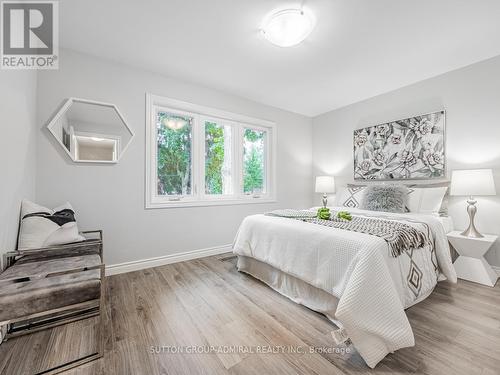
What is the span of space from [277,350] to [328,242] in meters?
0.77

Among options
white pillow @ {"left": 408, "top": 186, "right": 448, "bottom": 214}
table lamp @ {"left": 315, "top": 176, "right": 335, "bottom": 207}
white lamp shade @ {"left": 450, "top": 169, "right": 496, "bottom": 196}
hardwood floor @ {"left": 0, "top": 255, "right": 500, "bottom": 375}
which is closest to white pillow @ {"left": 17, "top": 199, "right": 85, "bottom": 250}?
hardwood floor @ {"left": 0, "top": 255, "right": 500, "bottom": 375}

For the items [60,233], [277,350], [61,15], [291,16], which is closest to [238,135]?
[291,16]

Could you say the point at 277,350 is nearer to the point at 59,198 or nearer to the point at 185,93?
the point at 59,198

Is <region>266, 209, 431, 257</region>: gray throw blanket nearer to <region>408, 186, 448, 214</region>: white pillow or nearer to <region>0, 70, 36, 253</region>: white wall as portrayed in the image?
<region>408, 186, 448, 214</region>: white pillow

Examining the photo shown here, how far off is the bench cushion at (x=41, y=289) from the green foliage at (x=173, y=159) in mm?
1541

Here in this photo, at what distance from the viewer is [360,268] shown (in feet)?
4.45

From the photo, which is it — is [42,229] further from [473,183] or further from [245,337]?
[473,183]

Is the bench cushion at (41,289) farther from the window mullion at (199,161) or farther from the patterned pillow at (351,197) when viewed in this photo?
the patterned pillow at (351,197)

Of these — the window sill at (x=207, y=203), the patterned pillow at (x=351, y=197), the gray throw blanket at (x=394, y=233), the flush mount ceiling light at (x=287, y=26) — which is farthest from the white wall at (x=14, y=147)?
the patterned pillow at (x=351, y=197)

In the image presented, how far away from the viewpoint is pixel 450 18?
1876 millimetres

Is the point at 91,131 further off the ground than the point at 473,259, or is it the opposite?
the point at 91,131

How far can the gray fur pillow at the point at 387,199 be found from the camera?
104 inches

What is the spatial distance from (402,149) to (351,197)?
0.97m

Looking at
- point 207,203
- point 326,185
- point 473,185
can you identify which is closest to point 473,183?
point 473,185
